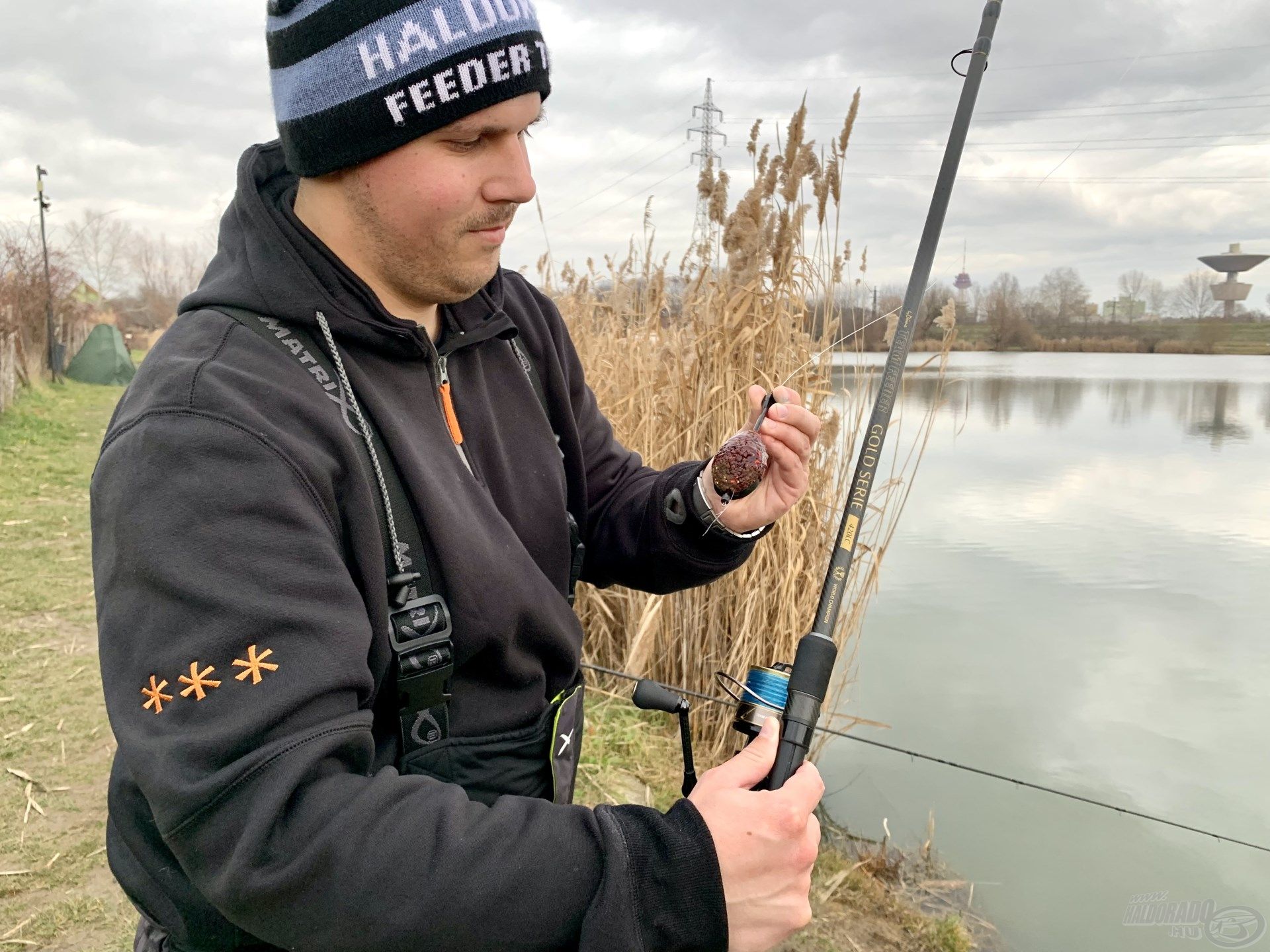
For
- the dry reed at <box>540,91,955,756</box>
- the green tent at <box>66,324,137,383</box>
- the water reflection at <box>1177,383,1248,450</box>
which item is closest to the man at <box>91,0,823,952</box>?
the dry reed at <box>540,91,955,756</box>

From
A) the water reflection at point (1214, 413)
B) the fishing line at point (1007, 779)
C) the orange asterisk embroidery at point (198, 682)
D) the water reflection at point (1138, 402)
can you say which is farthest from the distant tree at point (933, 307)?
the water reflection at point (1214, 413)

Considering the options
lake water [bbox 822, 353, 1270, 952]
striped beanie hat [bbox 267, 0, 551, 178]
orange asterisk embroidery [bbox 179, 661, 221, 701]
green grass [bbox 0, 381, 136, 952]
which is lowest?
lake water [bbox 822, 353, 1270, 952]

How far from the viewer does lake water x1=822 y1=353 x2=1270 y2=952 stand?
310cm

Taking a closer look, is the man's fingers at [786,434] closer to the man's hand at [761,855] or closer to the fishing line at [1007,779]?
the fishing line at [1007,779]

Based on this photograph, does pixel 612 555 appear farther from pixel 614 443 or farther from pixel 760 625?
pixel 760 625

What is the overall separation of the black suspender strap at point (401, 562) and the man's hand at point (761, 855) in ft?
1.27

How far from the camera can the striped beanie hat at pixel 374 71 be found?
118cm

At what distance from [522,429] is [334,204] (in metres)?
0.46

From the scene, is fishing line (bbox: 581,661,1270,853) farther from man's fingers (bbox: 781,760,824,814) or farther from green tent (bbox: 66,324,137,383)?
green tent (bbox: 66,324,137,383)

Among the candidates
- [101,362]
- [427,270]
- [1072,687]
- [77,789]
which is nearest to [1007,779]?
[427,270]

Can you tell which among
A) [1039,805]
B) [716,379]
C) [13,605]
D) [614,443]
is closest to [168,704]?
[614,443]

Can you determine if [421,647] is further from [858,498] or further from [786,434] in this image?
[858,498]

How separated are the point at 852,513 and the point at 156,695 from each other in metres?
1.18

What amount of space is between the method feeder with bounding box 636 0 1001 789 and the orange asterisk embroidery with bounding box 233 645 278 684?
2.46 feet
